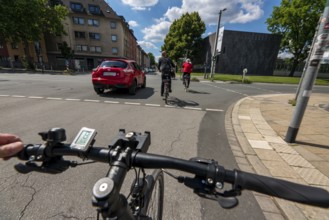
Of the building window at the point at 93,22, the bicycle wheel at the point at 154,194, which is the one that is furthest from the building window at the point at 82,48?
the bicycle wheel at the point at 154,194

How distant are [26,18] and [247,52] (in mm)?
43499

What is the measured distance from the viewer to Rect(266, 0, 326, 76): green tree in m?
31.8

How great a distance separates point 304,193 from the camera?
67 centimetres

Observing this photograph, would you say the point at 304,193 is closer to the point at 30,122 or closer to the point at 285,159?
the point at 285,159

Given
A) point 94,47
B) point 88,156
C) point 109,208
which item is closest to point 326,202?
point 109,208

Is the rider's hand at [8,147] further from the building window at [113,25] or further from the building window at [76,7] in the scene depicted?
the building window at [76,7]

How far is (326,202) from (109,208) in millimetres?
822

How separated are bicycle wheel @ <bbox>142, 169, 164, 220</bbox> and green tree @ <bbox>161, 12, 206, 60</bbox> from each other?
4213 cm

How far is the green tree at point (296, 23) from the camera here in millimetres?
31797

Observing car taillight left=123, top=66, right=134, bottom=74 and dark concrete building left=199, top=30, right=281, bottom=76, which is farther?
dark concrete building left=199, top=30, right=281, bottom=76

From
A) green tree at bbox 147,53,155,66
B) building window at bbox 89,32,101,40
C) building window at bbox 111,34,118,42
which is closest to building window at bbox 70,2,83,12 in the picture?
building window at bbox 89,32,101,40

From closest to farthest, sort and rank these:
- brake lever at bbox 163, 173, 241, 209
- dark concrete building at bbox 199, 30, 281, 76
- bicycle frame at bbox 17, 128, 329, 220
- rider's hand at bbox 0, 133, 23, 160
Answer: bicycle frame at bbox 17, 128, 329, 220 < brake lever at bbox 163, 173, 241, 209 < rider's hand at bbox 0, 133, 23, 160 < dark concrete building at bbox 199, 30, 281, 76

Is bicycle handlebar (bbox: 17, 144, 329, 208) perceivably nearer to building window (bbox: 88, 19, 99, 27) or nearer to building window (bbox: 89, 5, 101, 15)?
building window (bbox: 88, 19, 99, 27)

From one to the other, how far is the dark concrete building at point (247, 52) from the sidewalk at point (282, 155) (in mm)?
34874
